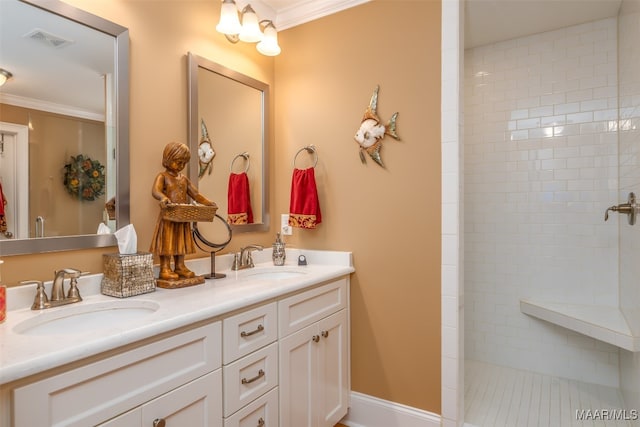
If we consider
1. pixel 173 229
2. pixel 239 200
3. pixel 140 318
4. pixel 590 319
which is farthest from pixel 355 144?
pixel 590 319

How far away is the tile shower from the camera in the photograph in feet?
8.21

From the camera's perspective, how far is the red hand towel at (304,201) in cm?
219

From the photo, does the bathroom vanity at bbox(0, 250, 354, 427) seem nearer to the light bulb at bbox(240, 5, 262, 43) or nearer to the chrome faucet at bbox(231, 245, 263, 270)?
the chrome faucet at bbox(231, 245, 263, 270)

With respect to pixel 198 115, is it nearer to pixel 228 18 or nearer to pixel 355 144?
pixel 228 18

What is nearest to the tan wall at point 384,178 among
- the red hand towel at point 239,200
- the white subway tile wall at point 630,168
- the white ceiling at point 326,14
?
the white ceiling at point 326,14

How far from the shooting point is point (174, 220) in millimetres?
1575

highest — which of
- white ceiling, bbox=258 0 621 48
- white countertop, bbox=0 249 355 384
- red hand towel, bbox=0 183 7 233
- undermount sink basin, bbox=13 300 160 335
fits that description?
white ceiling, bbox=258 0 621 48

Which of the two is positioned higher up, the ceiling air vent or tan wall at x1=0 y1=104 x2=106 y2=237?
the ceiling air vent

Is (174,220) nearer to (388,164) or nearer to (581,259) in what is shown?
(388,164)

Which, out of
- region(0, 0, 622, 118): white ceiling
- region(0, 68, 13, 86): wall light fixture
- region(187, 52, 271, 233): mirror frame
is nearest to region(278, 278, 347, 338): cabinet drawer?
region(187, 52, 271, 233): mirror frame

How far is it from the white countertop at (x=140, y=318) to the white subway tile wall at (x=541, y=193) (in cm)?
150

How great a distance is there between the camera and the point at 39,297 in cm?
125

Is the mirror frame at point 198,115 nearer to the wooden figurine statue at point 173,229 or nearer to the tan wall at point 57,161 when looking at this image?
the wooden figurine statue at point 173,229

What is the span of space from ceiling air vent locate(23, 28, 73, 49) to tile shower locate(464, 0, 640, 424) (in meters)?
2.75
